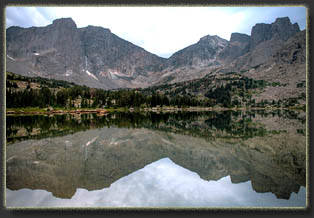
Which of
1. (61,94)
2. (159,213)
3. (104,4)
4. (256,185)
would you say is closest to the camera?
(159,213)

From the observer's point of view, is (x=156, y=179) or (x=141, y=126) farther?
(x=141, y=126)

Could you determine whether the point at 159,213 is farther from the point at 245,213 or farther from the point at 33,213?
the point at 33,213

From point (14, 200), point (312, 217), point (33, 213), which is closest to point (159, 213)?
point (33, 213)


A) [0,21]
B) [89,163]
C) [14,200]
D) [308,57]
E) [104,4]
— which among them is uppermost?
[104,4]

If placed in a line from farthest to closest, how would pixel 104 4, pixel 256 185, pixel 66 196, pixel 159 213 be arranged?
pixel 256 185
pixel 66 196
pixel 104 4
pixel 159 213

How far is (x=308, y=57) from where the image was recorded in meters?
6.93

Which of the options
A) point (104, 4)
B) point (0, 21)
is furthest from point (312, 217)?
point (0, 21)

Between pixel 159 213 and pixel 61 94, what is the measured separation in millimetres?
129980

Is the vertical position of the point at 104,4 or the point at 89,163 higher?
the point at 104,4

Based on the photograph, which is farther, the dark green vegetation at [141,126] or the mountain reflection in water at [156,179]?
the dark green vegetation at [141,126]

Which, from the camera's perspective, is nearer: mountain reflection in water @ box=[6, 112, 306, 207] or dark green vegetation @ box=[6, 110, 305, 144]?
mountain reflection in water @ box=[6, 112, 306, 207]

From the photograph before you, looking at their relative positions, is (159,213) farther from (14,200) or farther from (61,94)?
(61,94)

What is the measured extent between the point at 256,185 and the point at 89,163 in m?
10.2

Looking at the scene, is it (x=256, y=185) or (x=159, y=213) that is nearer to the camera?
(x=159, y=213)
